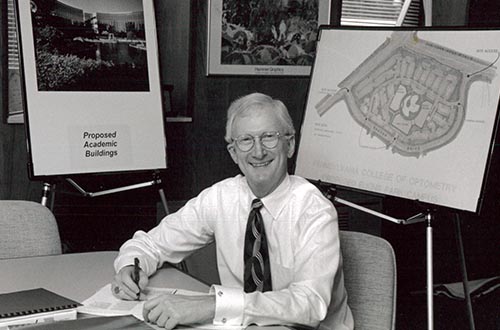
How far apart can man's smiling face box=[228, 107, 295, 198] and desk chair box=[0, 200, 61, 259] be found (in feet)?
2.25

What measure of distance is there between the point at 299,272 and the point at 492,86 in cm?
129

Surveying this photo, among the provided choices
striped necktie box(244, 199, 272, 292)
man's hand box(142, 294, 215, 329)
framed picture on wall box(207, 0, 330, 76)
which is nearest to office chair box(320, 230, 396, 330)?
striped necktie box(244, 199, 272, 292)

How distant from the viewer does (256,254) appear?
205cm

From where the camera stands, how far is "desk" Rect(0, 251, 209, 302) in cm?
182

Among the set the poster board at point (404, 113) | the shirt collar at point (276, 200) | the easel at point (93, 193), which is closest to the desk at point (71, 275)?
the shirt collar at point (276, 200)

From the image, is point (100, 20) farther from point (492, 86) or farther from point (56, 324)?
point (56, 324)

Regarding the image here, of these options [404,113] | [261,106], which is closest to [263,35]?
[404,113]

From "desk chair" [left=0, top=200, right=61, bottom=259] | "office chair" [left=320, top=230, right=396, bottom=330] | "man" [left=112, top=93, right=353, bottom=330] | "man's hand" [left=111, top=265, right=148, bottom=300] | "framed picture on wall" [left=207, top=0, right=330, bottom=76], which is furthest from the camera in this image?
"framed picture on wall" [left=207, top=0, right=330, bottom=76]

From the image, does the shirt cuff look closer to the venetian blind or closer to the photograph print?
the photograph print

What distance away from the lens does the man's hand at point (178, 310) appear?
1.52 metres

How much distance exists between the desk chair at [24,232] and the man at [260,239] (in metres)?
0.36

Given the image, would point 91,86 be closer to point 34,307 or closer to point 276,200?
point 276,200

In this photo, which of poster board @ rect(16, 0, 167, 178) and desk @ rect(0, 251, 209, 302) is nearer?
desk @ rect(0, 251, 209, 302)

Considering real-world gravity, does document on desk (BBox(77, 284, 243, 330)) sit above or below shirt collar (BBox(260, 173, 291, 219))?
below
